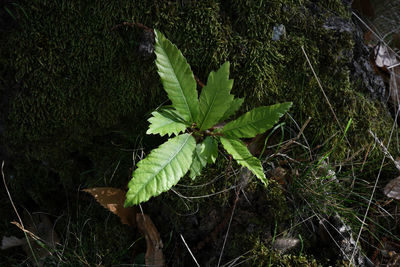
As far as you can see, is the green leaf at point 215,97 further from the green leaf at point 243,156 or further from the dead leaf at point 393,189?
the dead leaf at point 393,189

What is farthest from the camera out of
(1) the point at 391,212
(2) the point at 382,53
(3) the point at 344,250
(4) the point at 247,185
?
(2) the point at 382,53

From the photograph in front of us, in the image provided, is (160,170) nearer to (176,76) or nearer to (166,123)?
(166,123)

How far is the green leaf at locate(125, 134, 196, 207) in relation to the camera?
138cm

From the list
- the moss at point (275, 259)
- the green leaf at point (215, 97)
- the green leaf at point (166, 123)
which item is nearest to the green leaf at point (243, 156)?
the green leaf at point (215, 97)

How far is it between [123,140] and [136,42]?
0.65 m

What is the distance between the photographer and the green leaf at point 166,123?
1.53 metres

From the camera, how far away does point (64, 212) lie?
208cm

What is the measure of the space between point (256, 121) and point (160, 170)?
571 millimetres

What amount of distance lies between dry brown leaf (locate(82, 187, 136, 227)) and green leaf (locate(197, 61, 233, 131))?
715 millimetres

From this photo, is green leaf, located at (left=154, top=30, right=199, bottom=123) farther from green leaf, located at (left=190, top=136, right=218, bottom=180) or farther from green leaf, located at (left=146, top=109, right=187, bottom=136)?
green leaf, located at (left=190, top=136, right=218, bottom=180)

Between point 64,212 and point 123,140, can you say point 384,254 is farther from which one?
point 64,212

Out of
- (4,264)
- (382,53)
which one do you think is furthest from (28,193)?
(382,53)

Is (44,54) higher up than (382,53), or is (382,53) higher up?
(44,54)

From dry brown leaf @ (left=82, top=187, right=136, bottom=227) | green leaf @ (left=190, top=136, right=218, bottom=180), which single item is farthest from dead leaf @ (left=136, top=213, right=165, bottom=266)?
green leaf @ (left=190, top=136, right=218, bottom=180)
